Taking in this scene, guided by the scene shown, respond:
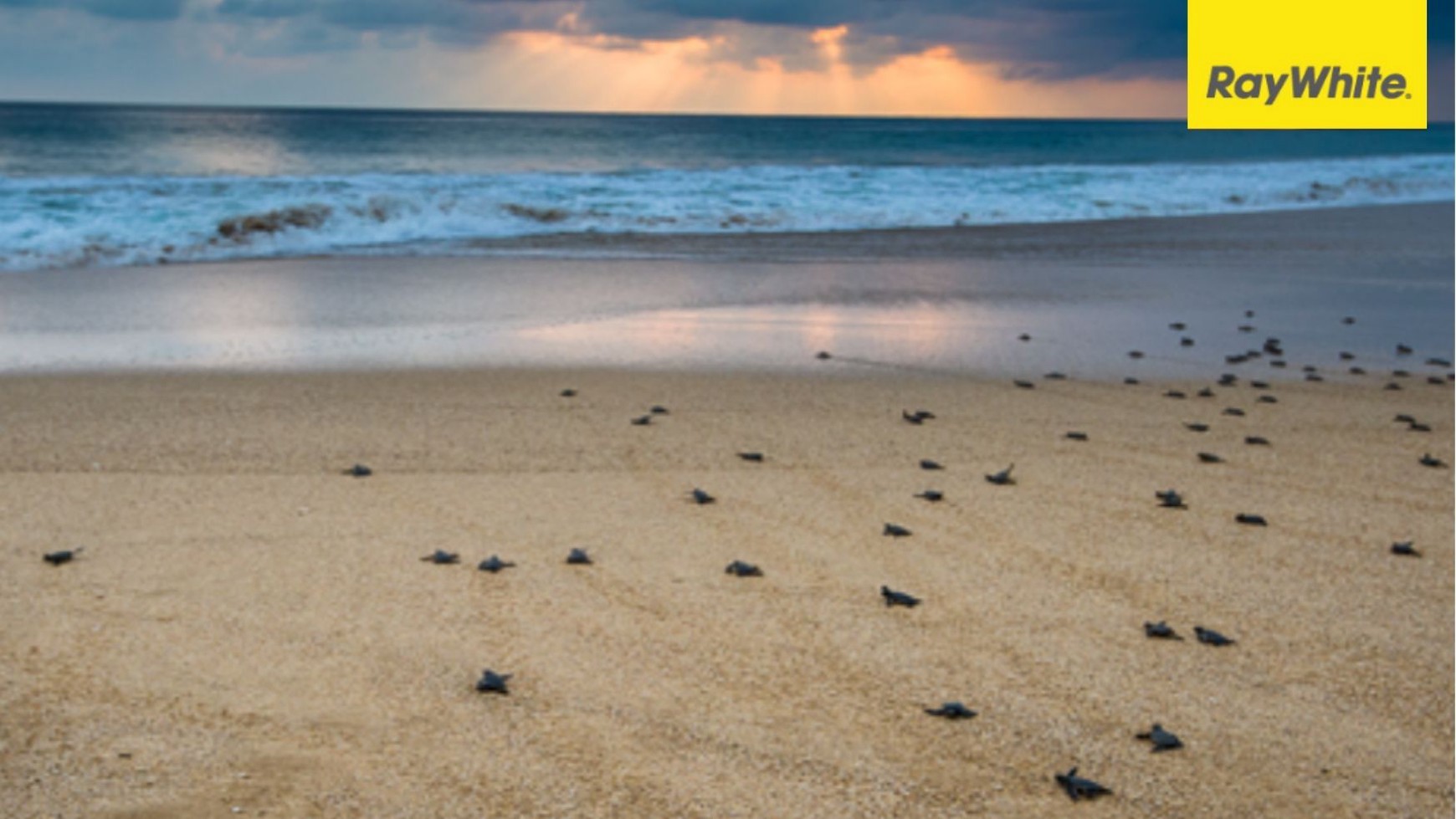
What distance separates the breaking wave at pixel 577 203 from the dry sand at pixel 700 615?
34.2 ft

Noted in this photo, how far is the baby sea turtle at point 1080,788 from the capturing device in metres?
3.84

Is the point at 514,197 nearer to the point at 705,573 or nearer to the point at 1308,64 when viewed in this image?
the point at 705,573

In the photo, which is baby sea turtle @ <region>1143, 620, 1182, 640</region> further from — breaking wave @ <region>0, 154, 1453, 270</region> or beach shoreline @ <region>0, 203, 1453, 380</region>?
breaking wave @ <region>0, 154, 1453, 270</region>

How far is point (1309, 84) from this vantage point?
464cm

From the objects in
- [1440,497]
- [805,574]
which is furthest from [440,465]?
[1440,497]

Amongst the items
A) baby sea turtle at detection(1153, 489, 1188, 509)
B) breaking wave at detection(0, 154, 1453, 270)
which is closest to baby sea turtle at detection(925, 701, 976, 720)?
baby sea turtle at detection(1153, 489, 1188, 509)

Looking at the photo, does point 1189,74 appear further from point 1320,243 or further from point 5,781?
point 1320,243

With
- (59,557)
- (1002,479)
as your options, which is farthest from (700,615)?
(59,557)

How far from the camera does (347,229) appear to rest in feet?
64.2

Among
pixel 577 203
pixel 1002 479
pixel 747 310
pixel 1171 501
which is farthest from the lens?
pixel 577 203

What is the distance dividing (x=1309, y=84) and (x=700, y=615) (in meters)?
2.98

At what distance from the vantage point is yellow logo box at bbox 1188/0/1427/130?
4.50 m

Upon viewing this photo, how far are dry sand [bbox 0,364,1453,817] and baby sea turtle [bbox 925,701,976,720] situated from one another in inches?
1.8

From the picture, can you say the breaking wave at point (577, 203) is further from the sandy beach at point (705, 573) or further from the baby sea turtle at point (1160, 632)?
the baby sea turtle at point (1160, 632)
